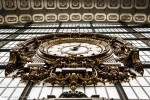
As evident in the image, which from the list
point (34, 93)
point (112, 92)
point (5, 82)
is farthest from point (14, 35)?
point (112, 92)

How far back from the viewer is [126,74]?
5008 mm

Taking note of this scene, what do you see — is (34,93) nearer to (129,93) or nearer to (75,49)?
(129,93)

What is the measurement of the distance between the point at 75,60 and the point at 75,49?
0.87 metres

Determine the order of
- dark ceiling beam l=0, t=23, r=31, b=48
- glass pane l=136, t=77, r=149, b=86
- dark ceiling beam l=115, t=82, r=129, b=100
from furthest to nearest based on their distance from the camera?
dark ceiling beam l=0, t=23, r=31, b=48, glass pane l=136, t=77, r=149, b=86, dark ceiling beam l=115, t=82, r=129, b=100

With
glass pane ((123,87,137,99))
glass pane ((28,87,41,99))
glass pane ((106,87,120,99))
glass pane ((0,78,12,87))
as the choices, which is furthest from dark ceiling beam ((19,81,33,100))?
glass pane ((123,87,137,99))

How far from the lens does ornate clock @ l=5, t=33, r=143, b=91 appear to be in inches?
192

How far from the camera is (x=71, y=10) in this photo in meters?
11.2

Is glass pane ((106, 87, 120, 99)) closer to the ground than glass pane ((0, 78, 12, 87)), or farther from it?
closer to the ground

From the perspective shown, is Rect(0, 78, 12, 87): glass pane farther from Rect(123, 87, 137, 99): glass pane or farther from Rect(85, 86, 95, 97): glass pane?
Rect(123, 87, 137, 99): glass pane

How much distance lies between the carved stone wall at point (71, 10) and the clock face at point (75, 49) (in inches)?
185

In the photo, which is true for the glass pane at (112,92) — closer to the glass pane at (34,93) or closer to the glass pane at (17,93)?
the glass pane at (34,93)

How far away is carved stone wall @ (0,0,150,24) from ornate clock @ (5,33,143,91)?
427cm

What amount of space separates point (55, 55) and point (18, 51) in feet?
3.21

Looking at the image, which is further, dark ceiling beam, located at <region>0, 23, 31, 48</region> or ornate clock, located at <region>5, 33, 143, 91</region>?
dark ceiling beam, located at <region>0, 23, 31, 48</region>
